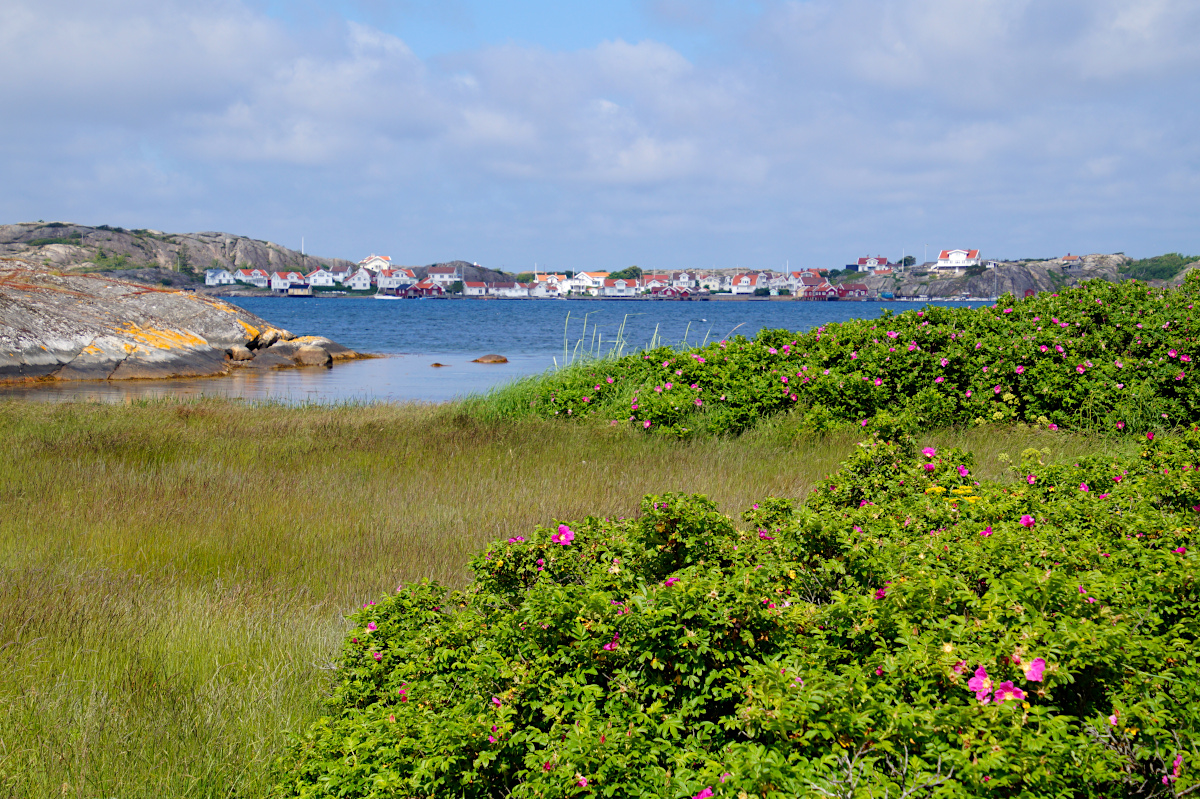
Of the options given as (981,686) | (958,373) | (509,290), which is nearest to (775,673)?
(981,686)

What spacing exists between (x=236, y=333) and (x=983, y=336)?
19764 millimetres

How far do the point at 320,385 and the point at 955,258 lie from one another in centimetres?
17535

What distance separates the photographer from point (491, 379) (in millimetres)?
22359

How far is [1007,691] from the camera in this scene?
201 cm

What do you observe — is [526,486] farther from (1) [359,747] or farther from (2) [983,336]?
(2) [983,336]

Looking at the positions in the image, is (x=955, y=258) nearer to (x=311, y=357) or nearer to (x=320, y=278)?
(x=320, y=278)

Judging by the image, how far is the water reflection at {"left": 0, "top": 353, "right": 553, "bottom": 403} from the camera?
48.9ft

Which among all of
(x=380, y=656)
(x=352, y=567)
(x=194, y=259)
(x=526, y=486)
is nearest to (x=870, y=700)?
(x=380, y=656)

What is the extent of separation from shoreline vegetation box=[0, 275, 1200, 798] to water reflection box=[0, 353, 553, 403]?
23.1 feet

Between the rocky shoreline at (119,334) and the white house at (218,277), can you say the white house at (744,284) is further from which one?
the rocky shoreline at (119,334)

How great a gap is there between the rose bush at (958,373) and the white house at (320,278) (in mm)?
167658

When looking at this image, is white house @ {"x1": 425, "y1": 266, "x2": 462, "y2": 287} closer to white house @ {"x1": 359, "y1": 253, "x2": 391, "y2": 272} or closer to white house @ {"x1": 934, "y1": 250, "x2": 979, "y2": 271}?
white house @ {"x1": 359, "y1": 253, "x2": 391, "y2": 272}

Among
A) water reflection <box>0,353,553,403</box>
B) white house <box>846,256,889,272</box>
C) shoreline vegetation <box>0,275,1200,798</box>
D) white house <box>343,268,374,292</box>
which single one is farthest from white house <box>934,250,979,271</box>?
shoreline vegetation <box>0,275,1200,798</box>

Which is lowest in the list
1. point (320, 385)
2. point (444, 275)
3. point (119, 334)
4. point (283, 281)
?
point (320, 385)
